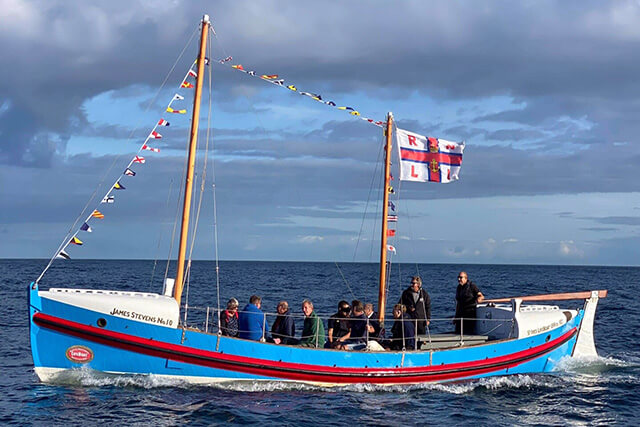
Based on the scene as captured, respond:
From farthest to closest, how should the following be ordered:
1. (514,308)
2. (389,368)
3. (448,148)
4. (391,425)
A: (448,148), (514,308), (389,368), (391,425)

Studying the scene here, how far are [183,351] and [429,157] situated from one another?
32.5 feet

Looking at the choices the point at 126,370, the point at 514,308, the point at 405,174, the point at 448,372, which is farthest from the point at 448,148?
the point at 126,370

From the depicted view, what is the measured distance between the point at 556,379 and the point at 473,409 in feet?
16.9

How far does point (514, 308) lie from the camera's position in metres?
21.4

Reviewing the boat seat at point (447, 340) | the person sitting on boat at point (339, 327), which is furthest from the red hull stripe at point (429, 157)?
the person sitting on boat at point (339, 327)

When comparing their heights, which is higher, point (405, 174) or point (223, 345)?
point (405, 174)

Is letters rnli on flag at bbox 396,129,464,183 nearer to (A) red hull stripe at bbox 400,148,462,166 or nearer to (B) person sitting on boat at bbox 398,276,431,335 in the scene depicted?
(A) red hull stripe at bbox 400,148,462,166

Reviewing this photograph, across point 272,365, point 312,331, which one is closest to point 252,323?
point 272,365

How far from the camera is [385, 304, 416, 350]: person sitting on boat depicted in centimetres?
1895

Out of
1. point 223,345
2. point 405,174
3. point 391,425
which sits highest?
point 405,174

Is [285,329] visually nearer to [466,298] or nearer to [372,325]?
[372,325]

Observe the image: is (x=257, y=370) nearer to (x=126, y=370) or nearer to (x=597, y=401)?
(x=126, y=370)

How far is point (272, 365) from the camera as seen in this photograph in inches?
720

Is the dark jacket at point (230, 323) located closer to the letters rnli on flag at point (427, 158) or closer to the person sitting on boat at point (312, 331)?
the person sitting on boat at point (312, 331)
